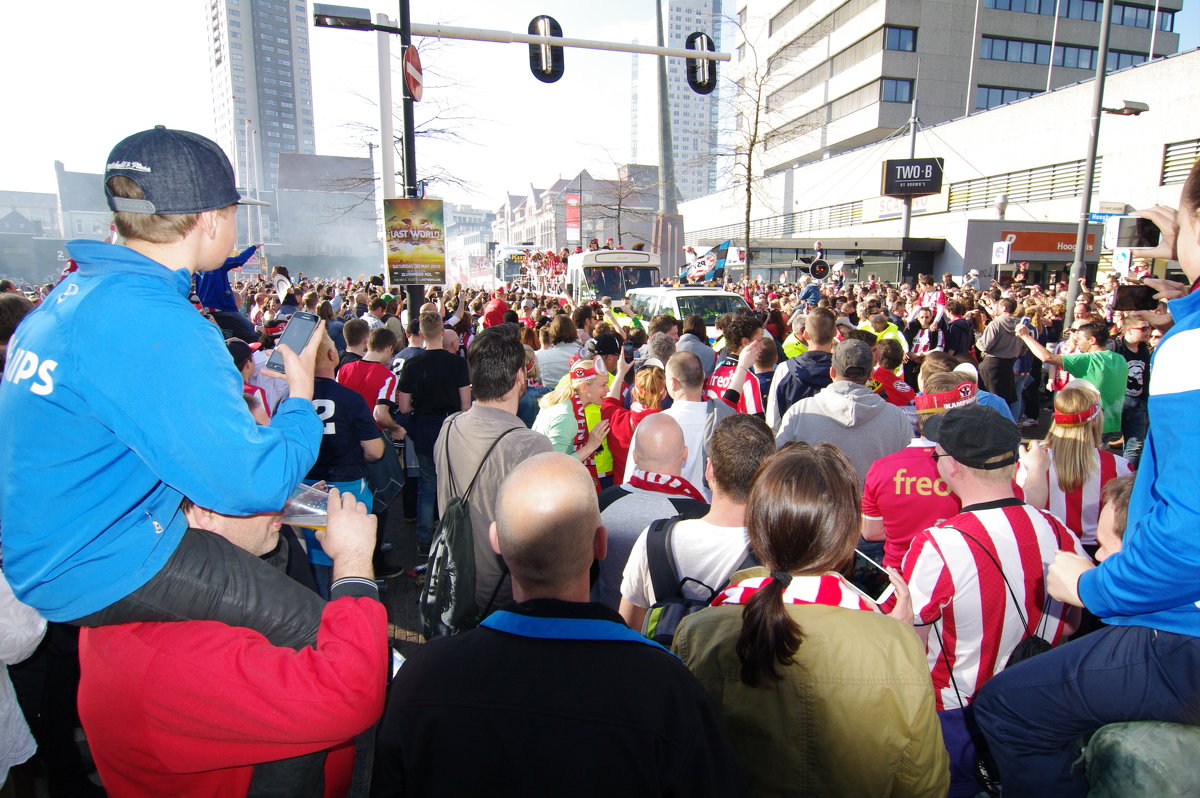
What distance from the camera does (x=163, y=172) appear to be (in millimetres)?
1545

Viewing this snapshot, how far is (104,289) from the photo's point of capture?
1415mm

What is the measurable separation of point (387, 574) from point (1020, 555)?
4.75 metres

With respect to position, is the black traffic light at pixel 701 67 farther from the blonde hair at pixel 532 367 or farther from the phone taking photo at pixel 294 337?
the phone taking photo at pixel 294 337

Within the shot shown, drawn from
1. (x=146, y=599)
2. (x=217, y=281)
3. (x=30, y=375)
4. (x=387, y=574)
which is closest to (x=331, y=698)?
(x=146, y=599)

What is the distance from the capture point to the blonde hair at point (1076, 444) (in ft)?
11.7

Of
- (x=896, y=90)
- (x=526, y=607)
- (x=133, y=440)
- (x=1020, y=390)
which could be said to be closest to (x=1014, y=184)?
(x=896, y=90)

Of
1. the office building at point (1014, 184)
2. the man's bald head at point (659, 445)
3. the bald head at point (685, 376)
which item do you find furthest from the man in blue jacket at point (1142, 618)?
the office building at point (1014, 184)

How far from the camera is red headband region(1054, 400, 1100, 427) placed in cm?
356

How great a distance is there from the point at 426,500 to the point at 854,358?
3.87 meters

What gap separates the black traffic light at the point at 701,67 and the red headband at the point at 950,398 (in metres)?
9.06

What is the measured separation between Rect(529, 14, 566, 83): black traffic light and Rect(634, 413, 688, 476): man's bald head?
30.3ft

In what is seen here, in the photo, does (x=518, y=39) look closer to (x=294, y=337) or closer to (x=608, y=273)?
(x=294, y=337)

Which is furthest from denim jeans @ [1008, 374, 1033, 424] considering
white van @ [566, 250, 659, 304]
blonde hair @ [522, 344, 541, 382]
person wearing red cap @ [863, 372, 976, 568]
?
white van @ [566, 250, 659, 304]

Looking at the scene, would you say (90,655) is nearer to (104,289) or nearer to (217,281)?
(104,289)
